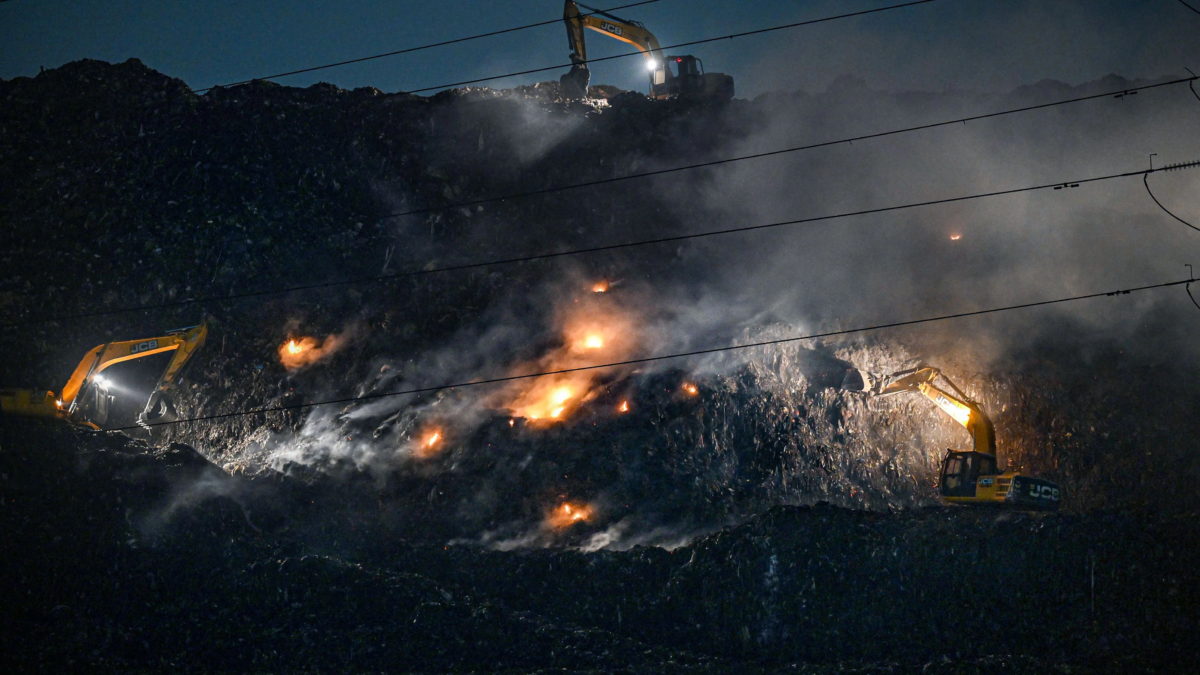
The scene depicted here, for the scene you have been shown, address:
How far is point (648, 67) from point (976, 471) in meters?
22.0

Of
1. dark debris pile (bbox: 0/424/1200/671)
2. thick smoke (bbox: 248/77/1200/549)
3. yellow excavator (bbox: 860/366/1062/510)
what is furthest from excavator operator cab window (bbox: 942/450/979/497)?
thick smoke (bbox: 248/77/1200/549)

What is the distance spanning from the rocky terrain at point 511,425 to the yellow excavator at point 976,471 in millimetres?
664

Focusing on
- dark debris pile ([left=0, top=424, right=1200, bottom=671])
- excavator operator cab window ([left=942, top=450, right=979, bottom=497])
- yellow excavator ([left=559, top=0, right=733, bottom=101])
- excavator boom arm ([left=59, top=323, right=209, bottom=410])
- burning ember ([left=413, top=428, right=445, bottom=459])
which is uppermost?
yellow excavator ([left=559, top=0, right=733, bottom=101])

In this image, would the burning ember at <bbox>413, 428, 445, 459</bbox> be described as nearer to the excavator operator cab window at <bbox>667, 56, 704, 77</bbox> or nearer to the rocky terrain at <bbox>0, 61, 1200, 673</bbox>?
the rocky terrain at <bbox>0, 61, 1200, 673</bbox>

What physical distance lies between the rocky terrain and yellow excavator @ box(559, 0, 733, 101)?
1213mm

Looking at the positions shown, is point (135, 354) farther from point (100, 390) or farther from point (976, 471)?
point (976, 471)

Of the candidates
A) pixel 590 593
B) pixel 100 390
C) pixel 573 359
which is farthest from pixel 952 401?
pixel 100 390

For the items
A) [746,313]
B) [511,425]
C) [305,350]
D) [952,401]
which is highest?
[746,313]

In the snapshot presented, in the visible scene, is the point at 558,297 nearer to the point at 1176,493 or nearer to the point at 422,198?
the point at 422,198

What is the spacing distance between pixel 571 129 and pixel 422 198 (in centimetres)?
636

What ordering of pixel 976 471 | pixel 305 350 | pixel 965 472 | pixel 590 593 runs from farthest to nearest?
pixel 305 350 < pixel 965 472 < pixel 976 471 < pixel 590 593

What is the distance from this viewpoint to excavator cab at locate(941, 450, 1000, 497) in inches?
707

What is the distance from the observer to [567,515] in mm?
19672

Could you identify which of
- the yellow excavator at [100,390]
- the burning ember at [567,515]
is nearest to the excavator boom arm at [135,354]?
the yellow excavator at [100,390]
